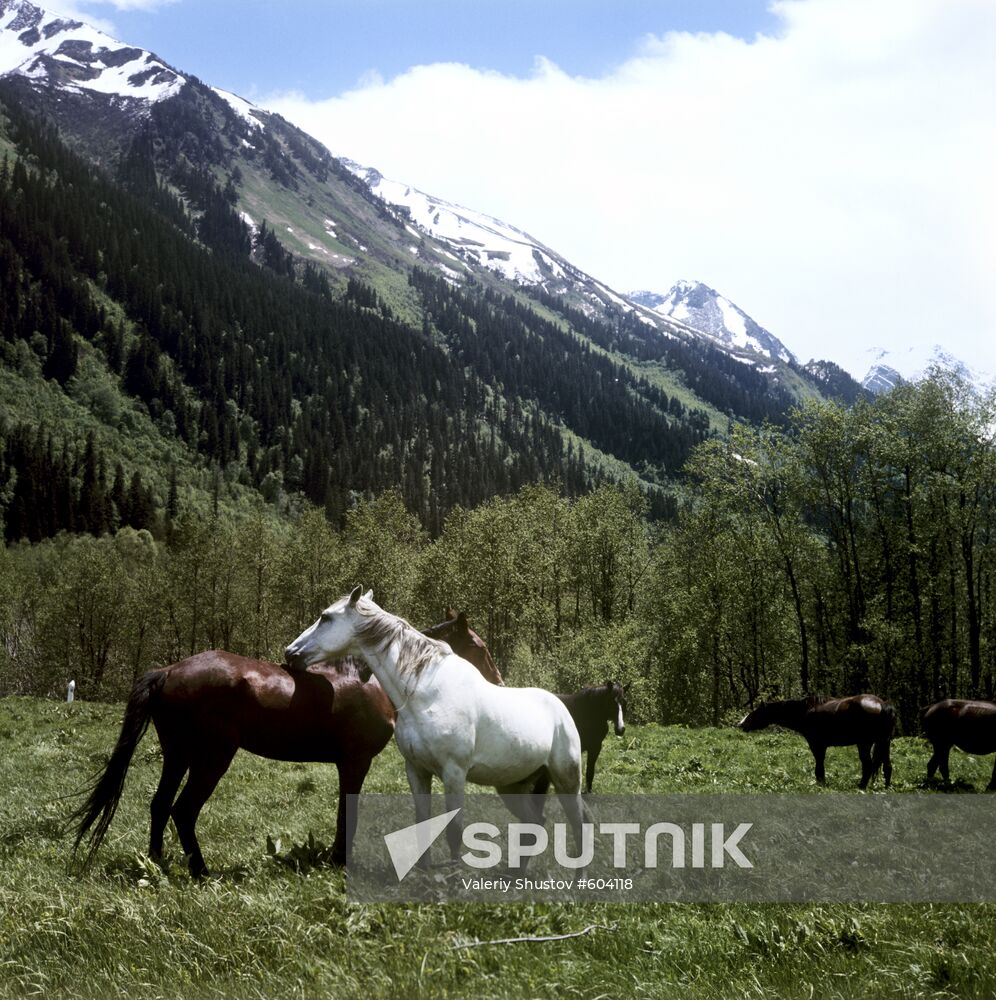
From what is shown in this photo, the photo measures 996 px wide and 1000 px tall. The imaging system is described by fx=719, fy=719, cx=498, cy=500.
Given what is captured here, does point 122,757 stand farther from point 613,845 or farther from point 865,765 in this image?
point 865,765

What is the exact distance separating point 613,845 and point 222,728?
17.0ft

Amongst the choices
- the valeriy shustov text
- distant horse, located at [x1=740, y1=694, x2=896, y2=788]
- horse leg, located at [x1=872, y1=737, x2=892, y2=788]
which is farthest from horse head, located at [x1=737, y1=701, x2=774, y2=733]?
the valeriy shustov text

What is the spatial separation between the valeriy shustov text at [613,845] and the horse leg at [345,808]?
56.0 inches

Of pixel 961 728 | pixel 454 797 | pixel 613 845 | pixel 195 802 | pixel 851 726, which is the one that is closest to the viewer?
pixel 454 797

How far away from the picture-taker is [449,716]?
771 centimetres

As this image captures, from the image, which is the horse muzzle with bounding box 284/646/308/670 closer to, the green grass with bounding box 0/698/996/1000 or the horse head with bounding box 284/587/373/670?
the horse head with bounding box 284/587/373/670

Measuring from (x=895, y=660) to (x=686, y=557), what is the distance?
566 inches

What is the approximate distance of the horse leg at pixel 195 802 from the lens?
27.4 ft

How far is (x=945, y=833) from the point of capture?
11.0 m

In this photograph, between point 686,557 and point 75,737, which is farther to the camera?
point 686,557

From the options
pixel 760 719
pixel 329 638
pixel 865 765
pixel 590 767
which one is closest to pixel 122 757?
pixel 329 638

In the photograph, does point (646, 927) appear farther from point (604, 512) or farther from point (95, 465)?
point (95, 465)

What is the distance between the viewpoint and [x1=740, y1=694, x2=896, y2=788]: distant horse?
16.2m

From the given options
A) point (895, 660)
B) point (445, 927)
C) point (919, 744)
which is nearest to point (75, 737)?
point (445, 927)
